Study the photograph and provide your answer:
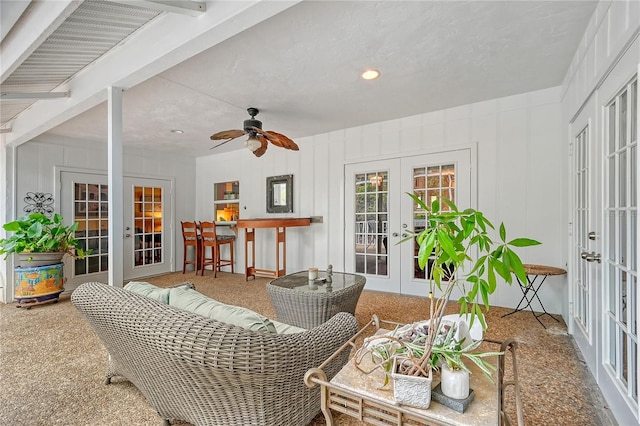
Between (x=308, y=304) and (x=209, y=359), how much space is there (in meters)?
1.59

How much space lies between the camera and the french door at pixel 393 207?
397 cm

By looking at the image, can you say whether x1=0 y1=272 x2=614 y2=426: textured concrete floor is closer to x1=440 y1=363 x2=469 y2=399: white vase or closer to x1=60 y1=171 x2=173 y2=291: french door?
x1=440 y1=363 x2=469 y2=399: white vase

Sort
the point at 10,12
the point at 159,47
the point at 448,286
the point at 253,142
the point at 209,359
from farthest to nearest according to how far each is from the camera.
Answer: the point at 253,142, the point at 159,47, the point at 10,12, the point at 209,359, the point at 448,286

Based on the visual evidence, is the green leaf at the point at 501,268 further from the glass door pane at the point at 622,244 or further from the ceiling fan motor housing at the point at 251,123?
the ceiling fan motor housing at the point at 251,123

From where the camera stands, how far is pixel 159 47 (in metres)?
2.04

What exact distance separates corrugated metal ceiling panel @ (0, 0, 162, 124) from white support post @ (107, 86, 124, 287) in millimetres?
341

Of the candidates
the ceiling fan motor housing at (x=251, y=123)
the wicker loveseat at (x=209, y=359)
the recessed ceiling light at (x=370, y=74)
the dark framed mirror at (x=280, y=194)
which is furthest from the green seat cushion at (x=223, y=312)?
the dark framed mirror at (x=280, y=194)

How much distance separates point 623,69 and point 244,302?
402 centimetres

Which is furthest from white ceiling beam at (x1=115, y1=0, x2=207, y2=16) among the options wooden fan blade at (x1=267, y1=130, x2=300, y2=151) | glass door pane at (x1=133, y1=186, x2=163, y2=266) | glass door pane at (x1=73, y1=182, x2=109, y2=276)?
glass door pane at (x1=133, y1=186, x2=163, y2=266)

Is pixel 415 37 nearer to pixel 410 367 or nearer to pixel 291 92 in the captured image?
pixel 291 92

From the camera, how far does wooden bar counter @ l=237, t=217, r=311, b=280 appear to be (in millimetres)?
4785

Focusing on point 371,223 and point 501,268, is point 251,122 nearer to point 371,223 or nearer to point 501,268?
point 371,223

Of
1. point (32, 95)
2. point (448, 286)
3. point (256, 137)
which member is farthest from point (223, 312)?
point (32, 95)

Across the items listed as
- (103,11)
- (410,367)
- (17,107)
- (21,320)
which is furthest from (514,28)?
(21,320)
